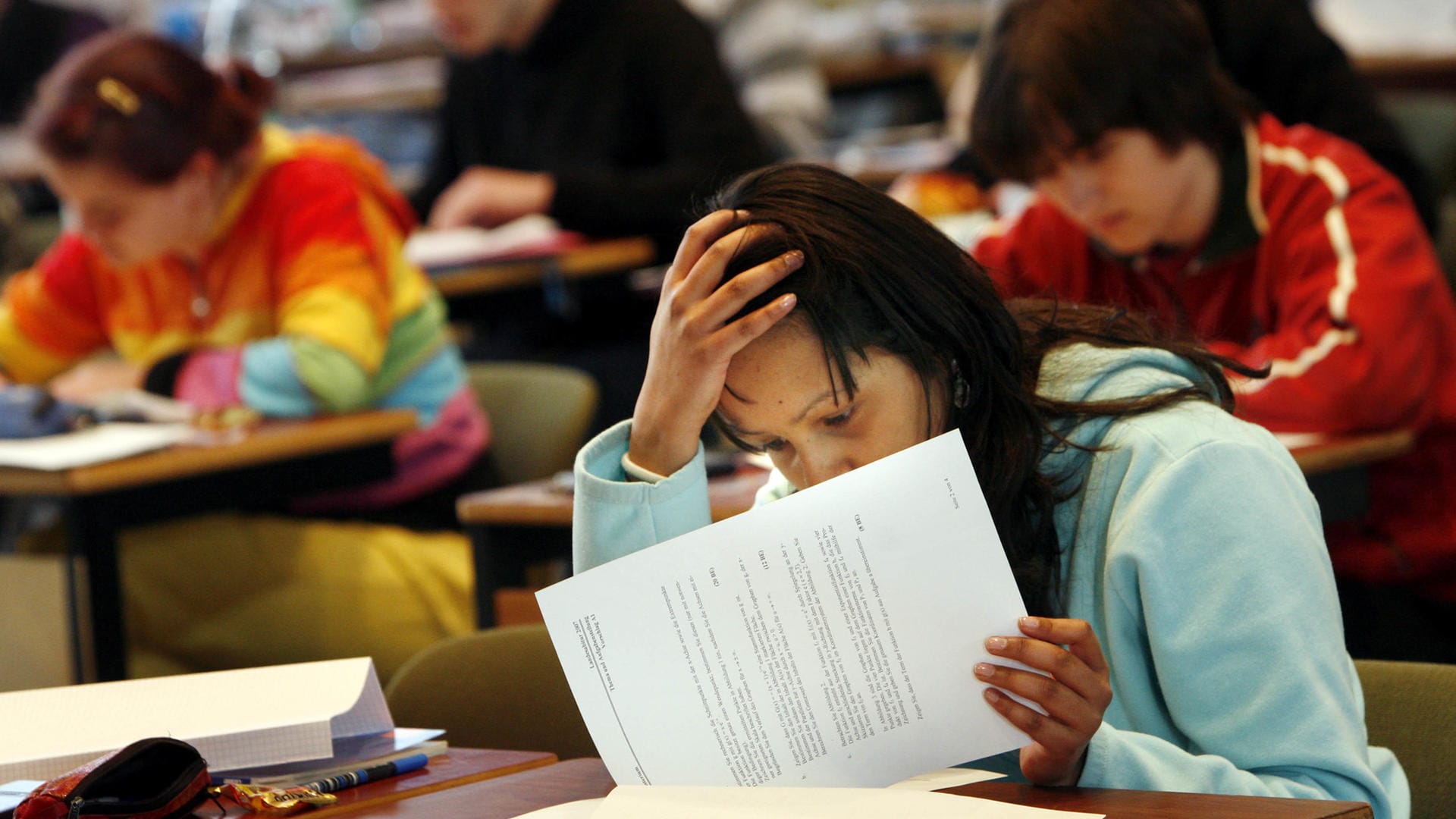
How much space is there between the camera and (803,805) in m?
0.83

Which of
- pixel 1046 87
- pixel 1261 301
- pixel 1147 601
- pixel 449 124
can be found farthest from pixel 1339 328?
pixel 449 124

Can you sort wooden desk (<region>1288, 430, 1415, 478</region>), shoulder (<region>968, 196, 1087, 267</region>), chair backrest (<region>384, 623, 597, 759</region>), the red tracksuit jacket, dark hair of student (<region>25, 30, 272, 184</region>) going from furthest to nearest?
dark hair of student (<region>25, 30, 272, 184</region>), shoulder (<region>968, 196, 1087, 267</region>), the red tracksuit jacket, wooden desk (<region>1288, 430, 1415, 478</region>), chair backrest (<region>384, 623, 597, 759</region>)

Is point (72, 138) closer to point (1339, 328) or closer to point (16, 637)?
point (16, 637)

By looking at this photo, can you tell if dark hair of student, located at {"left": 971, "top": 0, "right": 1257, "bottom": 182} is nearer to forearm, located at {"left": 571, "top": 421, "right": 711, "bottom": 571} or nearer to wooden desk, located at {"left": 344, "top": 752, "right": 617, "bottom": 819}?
forearm, located at {"left": 571, "top": 421, "right": 711, "bottom": 571}

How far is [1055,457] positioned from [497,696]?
1.70 feet

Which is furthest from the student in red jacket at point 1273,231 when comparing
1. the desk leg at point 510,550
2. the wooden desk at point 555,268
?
the wooden desk at point 555,268

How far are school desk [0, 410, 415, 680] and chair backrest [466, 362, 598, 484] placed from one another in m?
0.31

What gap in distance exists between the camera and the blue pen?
3.39 feet

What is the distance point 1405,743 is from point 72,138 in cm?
203

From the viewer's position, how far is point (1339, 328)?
1.98m

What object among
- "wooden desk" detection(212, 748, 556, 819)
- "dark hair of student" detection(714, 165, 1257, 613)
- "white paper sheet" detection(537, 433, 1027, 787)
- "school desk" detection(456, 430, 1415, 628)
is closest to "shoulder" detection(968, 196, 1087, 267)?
"school desk" detection(456, 430, 1415, 628)

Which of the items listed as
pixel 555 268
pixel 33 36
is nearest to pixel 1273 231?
pixel 555 268

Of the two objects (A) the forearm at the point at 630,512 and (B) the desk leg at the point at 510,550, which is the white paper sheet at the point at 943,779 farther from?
(B) the desk leg at the point at 510,550

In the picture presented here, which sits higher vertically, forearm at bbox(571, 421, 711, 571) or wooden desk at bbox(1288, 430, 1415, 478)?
forearm at bbox(571, 421, 711, 571)
